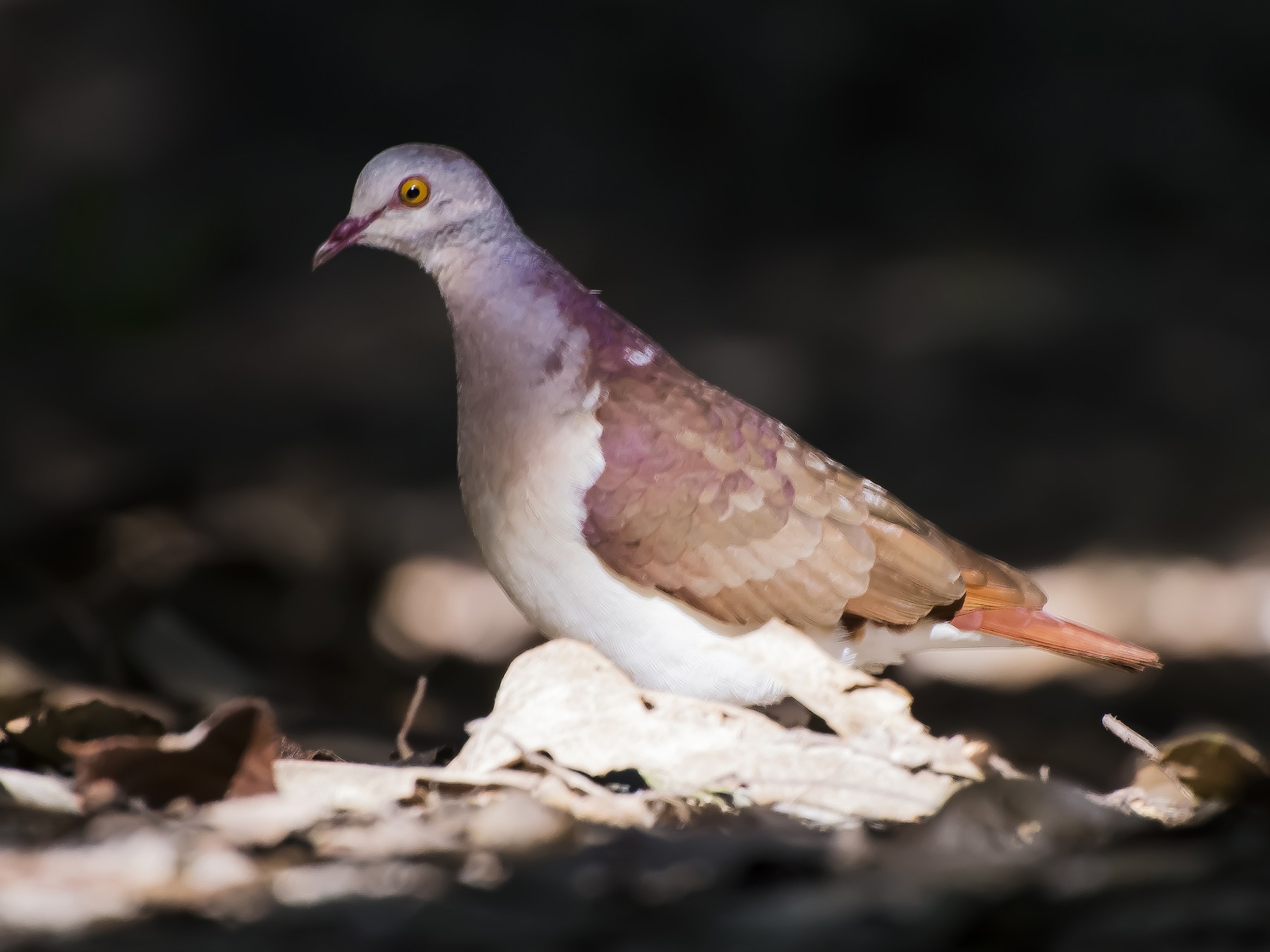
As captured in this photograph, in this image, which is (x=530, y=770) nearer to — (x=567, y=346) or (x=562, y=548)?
(x=562, y=548)

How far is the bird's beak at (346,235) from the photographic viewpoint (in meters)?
2.30

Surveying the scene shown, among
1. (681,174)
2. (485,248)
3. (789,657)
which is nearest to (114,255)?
(681,174)

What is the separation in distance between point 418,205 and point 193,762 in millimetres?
1154

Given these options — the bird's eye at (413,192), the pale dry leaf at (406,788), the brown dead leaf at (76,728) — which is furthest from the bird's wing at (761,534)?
the brown dead leaf at (76,728)

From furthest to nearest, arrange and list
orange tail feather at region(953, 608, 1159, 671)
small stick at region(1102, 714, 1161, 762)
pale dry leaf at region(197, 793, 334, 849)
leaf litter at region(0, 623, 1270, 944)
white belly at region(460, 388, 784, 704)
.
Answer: orange tail feather at region(953, 608, 1159, 671) < white belly at region(460, 388, 784, 704) < small stick at region(1102, 714, 1161, 762) < pale dry leaf at region(197, 793, 334, 849) < leaf litter at region(0, 623, 1270, 944)

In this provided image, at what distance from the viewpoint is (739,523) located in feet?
7.53

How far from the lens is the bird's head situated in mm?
2309

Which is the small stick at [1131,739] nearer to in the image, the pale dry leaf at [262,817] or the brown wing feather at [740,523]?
the brown wing feather at [740,523]

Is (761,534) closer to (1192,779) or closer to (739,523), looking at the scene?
(739,523)

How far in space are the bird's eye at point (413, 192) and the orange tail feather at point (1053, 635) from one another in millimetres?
1160

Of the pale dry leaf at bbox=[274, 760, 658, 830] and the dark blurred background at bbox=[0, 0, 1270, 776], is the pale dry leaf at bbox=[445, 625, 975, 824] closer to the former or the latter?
the pale dry leaf at bbox=[274, 760, 658, 830]

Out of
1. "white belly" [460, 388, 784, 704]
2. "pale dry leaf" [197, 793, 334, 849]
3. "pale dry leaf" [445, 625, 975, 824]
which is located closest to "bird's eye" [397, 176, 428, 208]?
"white belly" [460, 388, 784, 704]

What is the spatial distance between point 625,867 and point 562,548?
102 centimetres

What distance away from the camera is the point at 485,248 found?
7.80 feet
